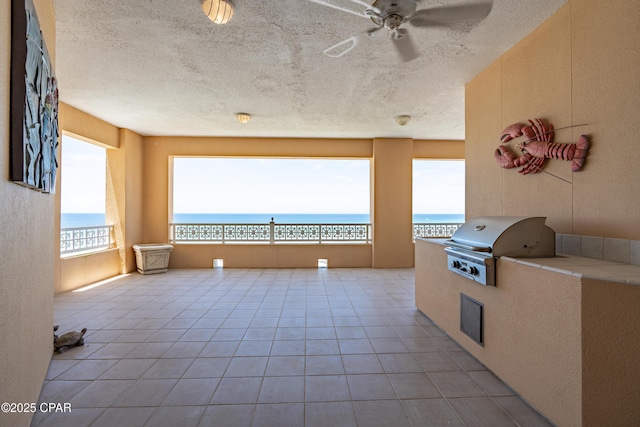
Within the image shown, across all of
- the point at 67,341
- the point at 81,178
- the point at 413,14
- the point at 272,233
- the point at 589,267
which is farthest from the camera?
the point at 81,178

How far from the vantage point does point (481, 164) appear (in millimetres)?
3678

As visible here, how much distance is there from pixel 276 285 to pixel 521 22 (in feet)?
16.5

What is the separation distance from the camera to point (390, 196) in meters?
7.12

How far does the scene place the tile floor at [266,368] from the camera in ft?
6.41

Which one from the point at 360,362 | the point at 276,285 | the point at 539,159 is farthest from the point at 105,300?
the point at 539,159

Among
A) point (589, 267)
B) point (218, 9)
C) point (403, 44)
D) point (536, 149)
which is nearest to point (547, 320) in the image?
point (589, 267)

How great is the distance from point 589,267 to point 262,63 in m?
3.62

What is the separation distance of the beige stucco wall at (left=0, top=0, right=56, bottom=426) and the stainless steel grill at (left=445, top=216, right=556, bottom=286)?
10.1ft

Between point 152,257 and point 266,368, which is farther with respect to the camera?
point 152,257

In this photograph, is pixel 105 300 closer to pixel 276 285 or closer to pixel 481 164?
pixel 276 285

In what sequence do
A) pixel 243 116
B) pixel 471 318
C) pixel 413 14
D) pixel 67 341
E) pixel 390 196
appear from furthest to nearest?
1. pixel 390 196
2. pixel 243 116
3. pixel 67 341
4. pixel 471 318
5. pixel 413 14

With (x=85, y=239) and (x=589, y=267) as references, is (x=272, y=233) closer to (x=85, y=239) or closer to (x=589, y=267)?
(x=85, y=239)

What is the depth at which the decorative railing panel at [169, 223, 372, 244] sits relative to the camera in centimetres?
724

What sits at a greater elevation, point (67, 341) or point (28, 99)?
point (28, 99)
